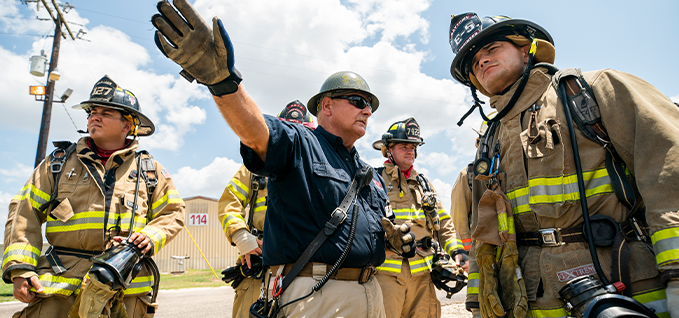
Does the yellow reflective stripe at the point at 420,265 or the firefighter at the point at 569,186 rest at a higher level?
the firefighter at the point at 569,186

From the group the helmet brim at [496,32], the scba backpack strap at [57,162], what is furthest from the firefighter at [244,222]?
the helmet brim at [496,32]

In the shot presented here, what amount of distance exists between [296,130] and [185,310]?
710 centimetres

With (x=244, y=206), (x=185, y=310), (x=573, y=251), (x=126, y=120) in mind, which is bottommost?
(x=185, y=310)

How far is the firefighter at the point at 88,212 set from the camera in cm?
325

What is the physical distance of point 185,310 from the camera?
790 centimetres

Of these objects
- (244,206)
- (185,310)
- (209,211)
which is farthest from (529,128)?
(209,211)

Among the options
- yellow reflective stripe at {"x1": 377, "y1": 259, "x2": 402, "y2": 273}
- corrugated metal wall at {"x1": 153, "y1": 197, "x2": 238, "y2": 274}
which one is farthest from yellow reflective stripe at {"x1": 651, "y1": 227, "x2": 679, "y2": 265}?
corrugated metal wall at {"x1": 153, "y1": 197, "x2": 238, "y2": 274}

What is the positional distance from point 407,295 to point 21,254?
13.1ft

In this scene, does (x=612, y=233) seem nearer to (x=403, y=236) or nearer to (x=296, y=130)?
(x=403, y=236)

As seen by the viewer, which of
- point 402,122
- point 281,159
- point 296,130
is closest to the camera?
point 281,159

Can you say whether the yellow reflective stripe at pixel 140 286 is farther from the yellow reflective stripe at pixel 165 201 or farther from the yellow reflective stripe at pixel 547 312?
the yellow reflective stripe at pixel 547 312

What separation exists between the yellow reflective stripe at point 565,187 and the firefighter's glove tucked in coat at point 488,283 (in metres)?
0.50

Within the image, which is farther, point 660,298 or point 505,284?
point 505,284

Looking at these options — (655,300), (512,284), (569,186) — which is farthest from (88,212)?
(655,300)
